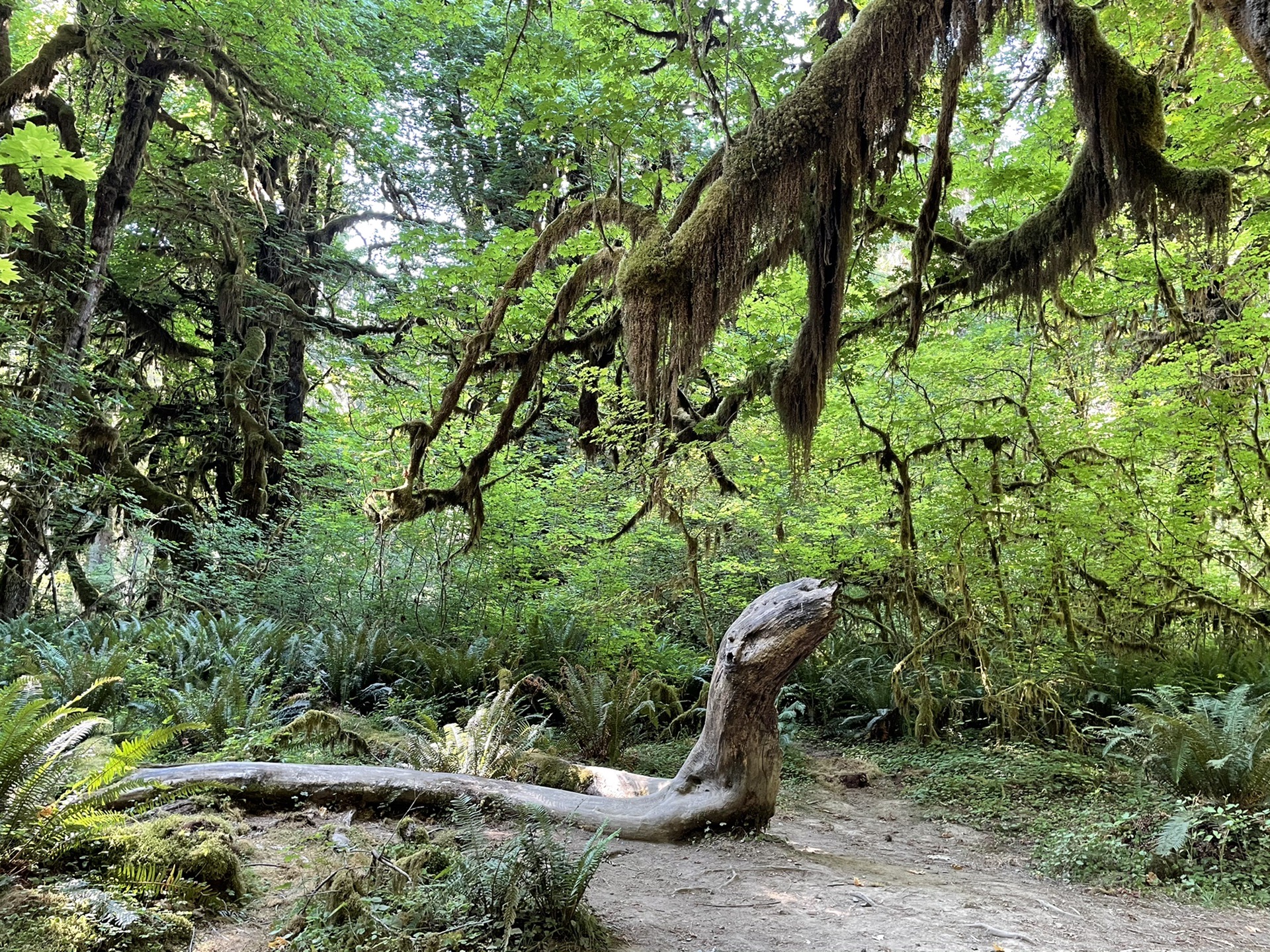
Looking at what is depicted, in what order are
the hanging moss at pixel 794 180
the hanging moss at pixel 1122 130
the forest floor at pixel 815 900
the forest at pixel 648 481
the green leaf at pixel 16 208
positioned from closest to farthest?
the green leaf at pixel 16 208, the forest floor at pixel 815 900, the forest at pixel 648 481, the hanging moss at pixel 794 180, the hanging moss at pixel 1122 130

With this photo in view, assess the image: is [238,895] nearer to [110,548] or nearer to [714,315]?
[714,315]

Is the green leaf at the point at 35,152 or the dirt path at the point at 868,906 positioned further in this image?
the dirt path at the point at 868,906

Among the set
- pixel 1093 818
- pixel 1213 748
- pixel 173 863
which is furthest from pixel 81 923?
pixel 1213 748

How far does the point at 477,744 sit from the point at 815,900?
2911 millimetres

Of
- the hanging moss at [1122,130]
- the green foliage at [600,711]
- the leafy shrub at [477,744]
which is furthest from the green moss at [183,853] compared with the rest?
the hanging moss at [1122,130]

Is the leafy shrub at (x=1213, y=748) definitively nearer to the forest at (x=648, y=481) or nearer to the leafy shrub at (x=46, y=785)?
the forest at (x=648, y=481)

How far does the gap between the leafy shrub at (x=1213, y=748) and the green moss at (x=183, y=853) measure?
5458 mm

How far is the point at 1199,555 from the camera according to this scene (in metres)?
6.74

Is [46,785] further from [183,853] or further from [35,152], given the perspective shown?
[35,152]

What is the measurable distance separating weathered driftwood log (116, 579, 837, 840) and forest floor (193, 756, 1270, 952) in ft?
0.51

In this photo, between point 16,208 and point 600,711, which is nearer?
point 16,208

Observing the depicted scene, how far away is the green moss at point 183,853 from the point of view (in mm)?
2824

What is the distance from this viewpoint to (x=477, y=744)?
5.42 m

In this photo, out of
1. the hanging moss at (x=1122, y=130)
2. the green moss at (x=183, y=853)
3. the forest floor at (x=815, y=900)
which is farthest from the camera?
the hanging moss at (x=1122, y=130)
